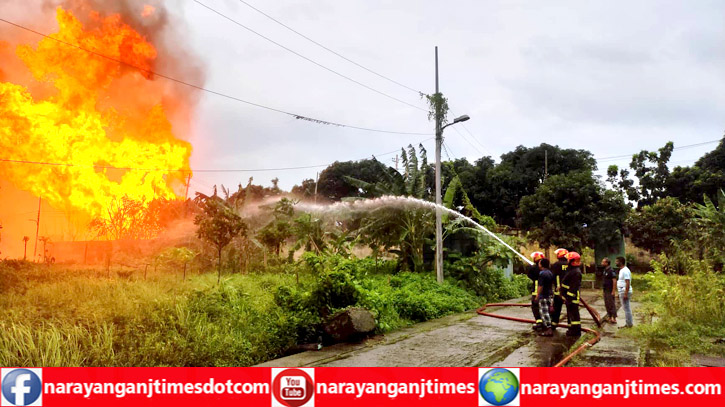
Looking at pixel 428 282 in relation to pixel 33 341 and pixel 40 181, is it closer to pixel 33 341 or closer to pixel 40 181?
pixel 33 341

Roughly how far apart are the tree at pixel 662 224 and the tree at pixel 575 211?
1.52 meters

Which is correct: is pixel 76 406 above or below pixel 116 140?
below

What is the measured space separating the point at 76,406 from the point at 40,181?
2133 cm

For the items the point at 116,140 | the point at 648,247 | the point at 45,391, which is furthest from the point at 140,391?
the point at 648,247

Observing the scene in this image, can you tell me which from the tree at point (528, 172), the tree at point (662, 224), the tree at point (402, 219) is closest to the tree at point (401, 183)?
the tree at point (402, 219)

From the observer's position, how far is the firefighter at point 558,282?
33.6ft

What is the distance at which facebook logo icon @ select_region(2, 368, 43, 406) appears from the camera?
4223 mm

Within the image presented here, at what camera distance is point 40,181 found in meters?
21.2

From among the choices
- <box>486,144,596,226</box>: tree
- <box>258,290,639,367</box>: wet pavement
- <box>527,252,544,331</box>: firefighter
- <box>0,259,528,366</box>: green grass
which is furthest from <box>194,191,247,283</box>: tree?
<box>486,144,596,226</box>: tree

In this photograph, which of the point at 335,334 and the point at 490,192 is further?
the point at 490,192

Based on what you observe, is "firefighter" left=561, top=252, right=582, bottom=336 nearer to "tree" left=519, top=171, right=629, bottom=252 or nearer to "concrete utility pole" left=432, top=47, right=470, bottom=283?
"concrete utility pole" left=432, top=47, right=470, bottom=283

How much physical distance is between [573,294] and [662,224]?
882 inches

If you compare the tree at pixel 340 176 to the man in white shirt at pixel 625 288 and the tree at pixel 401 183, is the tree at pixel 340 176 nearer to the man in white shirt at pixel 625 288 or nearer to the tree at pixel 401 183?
the tree at pixel 401 183

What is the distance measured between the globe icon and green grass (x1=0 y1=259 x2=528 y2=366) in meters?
4.00
